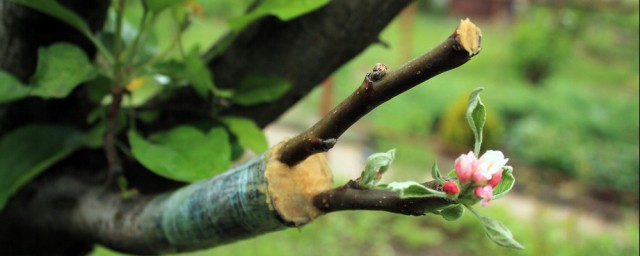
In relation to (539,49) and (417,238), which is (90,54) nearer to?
(417,238)

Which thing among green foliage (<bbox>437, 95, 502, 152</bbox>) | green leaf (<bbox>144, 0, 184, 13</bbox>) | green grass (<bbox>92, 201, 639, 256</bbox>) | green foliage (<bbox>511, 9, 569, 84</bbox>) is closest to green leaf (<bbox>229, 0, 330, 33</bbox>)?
green leaf (<bbox>144, 0, 184, 13</bbox>)

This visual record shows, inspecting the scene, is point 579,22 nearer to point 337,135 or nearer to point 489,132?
point 489,132

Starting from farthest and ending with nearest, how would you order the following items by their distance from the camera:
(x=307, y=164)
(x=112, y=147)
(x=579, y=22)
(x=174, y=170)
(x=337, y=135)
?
1. (x=579, y=22)
2. (x=112, y=147)
3. (x=174, y=170)
4. (x=307, y=164)
5. (x=337, y=135)

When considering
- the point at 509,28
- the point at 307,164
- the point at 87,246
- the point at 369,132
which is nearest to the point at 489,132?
the point at 369,132

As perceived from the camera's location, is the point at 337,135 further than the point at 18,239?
No

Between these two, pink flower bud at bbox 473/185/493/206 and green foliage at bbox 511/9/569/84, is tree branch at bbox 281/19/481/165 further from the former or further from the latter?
green foliage at bbox 511/9/569/84

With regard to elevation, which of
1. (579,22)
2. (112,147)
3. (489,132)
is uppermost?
(579,22)

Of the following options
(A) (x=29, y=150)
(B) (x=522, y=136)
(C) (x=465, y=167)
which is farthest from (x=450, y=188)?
(B) (x=522, y=136)

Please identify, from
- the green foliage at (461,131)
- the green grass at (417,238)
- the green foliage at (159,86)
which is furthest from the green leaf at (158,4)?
the green foliage at (461,131)
